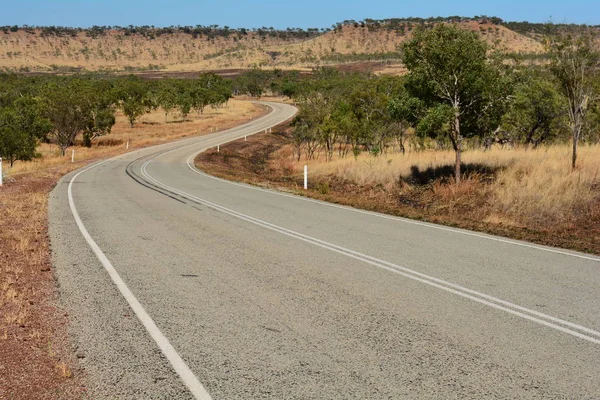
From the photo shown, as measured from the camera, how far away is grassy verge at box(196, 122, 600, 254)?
A: 12.0 metres

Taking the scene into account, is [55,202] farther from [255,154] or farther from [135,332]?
[255,154]

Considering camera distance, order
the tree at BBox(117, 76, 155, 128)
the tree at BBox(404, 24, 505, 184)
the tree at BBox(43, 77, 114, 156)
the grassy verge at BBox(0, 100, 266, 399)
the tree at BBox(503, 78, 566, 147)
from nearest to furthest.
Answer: the grassy verge at BBox(0, 100, 266, 399) → the tree at BBox(404, 24, 505, 184) → the tree at BBox(503, 78, 566, 147) → the tree at BBox(43, 77, 114, 156) → the tree at BBox(117, 76, 155, 128)

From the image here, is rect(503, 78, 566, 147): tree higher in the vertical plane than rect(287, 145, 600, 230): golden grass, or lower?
higher

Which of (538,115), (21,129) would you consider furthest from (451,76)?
(21,129)

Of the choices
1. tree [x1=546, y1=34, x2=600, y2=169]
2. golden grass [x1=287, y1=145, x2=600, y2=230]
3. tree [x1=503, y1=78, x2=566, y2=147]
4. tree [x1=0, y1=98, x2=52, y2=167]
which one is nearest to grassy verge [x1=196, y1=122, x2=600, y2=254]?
golden grass [x1=287, y1=145, x2=600, y2=230]

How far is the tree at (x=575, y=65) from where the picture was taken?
16062mm

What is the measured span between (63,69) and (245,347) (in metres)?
218

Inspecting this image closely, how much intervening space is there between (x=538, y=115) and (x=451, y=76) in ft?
41.0

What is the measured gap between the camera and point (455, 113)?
16984 millimetres

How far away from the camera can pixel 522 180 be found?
53.0 ft

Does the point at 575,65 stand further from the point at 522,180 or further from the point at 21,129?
the point at 21,129

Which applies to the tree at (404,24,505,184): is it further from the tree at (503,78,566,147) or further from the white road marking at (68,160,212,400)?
the white road marking at (68,160,212,400)

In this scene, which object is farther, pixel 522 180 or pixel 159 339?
pixel 522 180

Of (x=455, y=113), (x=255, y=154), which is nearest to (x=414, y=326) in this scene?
(x=455, y=113)
